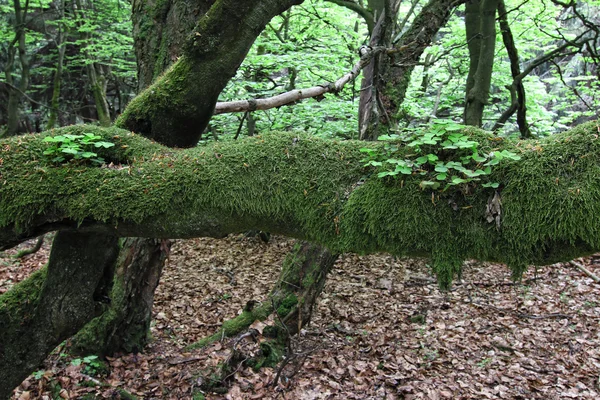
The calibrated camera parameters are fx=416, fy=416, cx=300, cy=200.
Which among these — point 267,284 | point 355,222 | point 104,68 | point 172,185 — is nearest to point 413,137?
point 355,222

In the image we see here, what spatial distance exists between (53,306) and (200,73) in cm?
205

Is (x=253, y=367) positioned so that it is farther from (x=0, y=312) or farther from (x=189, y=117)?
(x=189, y=117)

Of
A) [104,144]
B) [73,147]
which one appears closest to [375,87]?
[104,144]

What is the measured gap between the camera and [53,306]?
10.2 feet

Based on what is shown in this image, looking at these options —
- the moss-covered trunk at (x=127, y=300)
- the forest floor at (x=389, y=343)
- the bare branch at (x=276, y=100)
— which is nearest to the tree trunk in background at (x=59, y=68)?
the forest floor at (x=389, y=343)

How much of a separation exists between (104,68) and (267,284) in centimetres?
1115

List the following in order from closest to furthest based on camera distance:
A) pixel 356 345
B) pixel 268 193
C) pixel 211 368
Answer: pixel 268 193, pixel 211 368, pixel 356 345

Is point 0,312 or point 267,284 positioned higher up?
point 0,312

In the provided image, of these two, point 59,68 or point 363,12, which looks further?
point 59,68

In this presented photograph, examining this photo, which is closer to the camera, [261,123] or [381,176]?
[381,176]

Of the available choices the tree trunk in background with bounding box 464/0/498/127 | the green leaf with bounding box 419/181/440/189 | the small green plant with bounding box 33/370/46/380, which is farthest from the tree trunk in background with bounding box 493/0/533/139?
the small green plant with bounding box 33/370/46/380

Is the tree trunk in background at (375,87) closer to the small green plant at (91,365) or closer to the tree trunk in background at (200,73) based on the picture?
the tree trunk in background at (200,73)

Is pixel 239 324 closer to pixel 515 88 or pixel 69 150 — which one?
pixel 69 150

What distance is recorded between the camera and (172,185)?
7.39 ft
